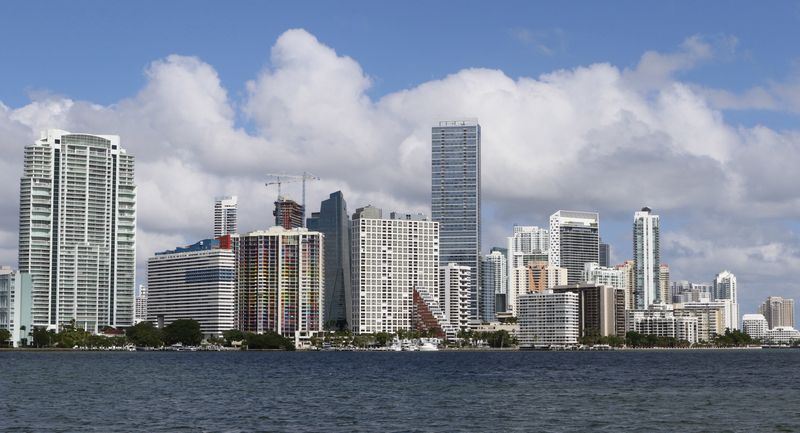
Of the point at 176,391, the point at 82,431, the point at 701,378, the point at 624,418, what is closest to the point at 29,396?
the point at 176,391

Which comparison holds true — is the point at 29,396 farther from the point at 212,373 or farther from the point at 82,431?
the point at 212,373

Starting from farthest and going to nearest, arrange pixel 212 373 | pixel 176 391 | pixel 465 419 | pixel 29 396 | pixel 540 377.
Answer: pixel 212 373
pixel 540 377
pixel 176 391
pixel 29 396
pixel 465 419

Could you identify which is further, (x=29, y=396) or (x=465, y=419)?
(x=29, y=396)

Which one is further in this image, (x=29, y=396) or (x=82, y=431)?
(x=29, y=396)

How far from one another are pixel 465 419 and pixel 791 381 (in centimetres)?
6701

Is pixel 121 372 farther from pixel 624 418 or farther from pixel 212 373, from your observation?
pixel 624 418

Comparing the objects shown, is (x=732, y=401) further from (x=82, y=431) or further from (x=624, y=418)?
(x=82, y=431)

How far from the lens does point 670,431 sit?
7319cm

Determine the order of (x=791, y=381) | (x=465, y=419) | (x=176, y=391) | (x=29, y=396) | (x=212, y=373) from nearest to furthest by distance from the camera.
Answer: (x=465, y=419), (x=29, y=396), (x=176, y=391), (x=791, y=381), (x=212, y=373)

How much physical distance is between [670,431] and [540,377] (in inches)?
2760

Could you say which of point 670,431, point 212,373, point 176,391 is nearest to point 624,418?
point 670,431

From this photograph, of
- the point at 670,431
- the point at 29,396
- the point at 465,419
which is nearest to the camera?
the point at 670,431

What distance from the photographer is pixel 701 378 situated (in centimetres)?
13975

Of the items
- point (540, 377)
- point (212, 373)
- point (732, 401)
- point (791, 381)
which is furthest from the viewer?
point (212, 373)
